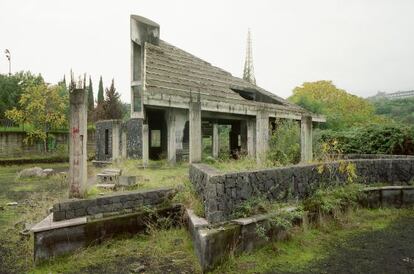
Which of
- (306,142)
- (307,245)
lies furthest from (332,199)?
(306,142)

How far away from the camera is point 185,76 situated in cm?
1558

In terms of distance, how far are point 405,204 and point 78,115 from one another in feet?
27.8

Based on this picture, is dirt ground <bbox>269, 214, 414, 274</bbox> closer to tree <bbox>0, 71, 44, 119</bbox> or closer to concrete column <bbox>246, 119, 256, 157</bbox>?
concrete column <bbox>246, 119, 256, 157</bbox>

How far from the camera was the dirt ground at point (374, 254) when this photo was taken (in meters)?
5.17

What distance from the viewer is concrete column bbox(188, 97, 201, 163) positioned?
28.3ft

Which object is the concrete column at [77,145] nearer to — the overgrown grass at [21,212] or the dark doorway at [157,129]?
the overgrown grass at [21,212]

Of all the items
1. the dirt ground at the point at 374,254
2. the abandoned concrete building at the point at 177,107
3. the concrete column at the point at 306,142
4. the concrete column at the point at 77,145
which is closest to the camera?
the dirt ground at the point at 374,254

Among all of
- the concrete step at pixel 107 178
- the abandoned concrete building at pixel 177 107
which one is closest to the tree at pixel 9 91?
the abandoned concrete building at pixel 177 107

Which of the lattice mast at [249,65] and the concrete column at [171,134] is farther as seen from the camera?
Result: the lattice mast at [249,65]

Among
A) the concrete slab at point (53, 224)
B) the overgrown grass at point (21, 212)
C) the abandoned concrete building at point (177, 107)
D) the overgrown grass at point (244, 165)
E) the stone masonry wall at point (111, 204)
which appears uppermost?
the abandoned concrete building at point (177, 107)

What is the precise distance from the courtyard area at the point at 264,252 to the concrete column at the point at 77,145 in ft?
2.50

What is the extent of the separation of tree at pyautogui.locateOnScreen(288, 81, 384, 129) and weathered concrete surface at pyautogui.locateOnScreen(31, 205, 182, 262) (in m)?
24.3

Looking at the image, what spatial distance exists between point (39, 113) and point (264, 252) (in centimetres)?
2543

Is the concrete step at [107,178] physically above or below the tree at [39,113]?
below
